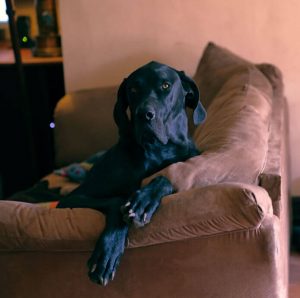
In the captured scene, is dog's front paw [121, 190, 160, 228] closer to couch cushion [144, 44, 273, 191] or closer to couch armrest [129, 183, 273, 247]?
couch armrest [129, 183, 273, 247]

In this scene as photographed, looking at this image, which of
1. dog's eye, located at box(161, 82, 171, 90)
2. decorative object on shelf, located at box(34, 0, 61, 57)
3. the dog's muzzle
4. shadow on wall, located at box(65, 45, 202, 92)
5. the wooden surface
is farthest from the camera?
decorative object on shelf, located at box(34, 0, 61, 57)

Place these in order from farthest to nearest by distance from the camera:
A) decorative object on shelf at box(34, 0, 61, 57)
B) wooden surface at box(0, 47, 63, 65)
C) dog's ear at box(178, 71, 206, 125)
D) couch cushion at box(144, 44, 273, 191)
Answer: decorative object on shelf at box(34, 0, 61, 57) → wooden surface at box(0, 47, 63, 65) → dog's ear at box(178, 71, 206, 125) → couch cushion at box(144, 44, 273, 191)

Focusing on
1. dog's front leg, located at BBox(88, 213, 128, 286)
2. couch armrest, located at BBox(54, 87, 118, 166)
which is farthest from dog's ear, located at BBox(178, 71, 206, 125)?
couch armrest, located at BBox(54, 87, 118, 166)

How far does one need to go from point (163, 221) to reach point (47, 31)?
2.14 metres

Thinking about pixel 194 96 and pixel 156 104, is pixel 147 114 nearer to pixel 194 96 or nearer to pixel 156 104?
pixel 156 104

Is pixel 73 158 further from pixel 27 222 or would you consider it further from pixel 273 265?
pixel 273 265

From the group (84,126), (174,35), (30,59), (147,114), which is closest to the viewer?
(147,114)

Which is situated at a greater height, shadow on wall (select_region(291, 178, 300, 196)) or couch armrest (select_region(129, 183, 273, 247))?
couch armrest (select_region(129, 183, 273, 247))

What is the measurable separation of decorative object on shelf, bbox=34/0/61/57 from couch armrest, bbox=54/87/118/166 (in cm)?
53

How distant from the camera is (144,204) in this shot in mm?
1309

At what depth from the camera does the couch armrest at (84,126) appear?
2717 mm

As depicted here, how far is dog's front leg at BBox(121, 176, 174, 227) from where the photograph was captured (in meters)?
1.29

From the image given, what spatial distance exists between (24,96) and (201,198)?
173cm

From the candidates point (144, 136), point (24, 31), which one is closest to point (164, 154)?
point (144, 136)
